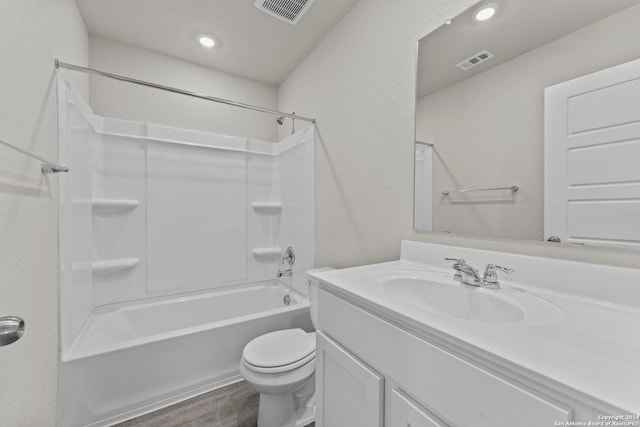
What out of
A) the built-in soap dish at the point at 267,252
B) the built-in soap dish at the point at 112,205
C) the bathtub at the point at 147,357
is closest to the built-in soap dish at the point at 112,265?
the bathtub at the point at 147,357

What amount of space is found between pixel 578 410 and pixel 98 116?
2823 millimetres

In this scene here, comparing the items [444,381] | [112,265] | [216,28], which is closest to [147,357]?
[112,265]

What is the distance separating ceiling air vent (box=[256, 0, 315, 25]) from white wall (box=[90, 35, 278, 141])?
993mm

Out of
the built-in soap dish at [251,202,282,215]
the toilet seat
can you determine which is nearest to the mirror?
the toilet seat

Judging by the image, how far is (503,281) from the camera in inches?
36.8

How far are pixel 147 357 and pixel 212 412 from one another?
477 mm

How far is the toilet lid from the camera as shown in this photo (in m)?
1.28

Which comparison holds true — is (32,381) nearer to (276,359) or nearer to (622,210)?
(276,359)

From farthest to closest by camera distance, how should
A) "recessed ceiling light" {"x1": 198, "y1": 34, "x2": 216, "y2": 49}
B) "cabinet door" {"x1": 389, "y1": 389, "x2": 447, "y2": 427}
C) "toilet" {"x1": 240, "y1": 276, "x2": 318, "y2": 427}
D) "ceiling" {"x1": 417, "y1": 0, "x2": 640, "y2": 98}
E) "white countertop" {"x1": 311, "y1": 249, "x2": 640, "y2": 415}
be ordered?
"recessed ceiling light" {"x1": 198, "y1": 34, "x2": 216, "y2": 49}
"toilet" {"x1": 240, "y1": 276, "x2": 318, "y2": 427}
"ceiling" {"x1": 417, "y1": 0, "x2": 640, "y2": 98}
"cabinet door" {"x1": 389, "y1": 389, "x2": 447, "y2": 427}
"white countertop" {"x1": 311, "y1": 249, "x2": 640, "y2": 415}

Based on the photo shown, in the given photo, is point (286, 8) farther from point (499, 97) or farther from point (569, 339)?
point (569, 339)

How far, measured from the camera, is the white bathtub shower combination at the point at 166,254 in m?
1.38

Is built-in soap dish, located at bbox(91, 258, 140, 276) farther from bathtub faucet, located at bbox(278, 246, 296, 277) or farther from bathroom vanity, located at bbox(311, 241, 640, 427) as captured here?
bathroom vanity, located at bbox(311, 241, 640, 427)

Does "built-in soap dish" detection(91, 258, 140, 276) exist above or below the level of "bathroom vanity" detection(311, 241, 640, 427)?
below

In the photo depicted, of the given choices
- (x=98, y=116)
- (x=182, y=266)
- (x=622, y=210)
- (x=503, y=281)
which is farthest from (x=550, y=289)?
(x=98, y=116)
